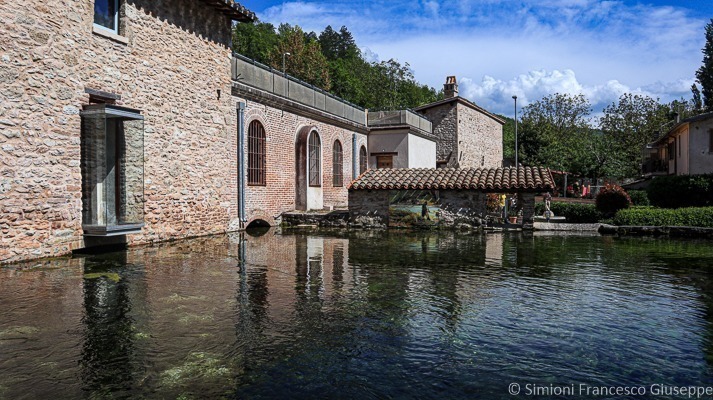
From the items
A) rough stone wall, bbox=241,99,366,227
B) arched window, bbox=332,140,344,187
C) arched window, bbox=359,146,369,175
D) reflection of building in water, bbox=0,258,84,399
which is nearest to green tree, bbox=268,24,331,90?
arched window, bbox=359,146,369,175

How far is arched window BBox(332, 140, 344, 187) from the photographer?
22.5m

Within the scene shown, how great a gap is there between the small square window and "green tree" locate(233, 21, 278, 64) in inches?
1337

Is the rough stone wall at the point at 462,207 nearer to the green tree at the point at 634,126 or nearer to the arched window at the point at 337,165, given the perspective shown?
the arched window at the point at 337,165

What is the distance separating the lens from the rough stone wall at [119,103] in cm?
945

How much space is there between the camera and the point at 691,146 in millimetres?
25375

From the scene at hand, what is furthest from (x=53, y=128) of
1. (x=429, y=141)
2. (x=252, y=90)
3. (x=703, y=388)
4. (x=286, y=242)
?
(x=429, y=141)

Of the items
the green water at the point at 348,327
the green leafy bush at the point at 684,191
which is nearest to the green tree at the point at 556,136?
the green leafy bush at the point at 684,191

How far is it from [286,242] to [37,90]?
6.49m

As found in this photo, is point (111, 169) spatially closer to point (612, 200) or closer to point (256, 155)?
point (256, 155)

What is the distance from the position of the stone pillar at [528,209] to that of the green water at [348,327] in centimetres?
624

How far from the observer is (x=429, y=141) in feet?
95.6

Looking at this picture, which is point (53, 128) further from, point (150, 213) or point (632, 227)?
point (632, 227)

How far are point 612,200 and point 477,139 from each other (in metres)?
16.8

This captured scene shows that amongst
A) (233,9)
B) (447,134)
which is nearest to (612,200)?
(447,134)
